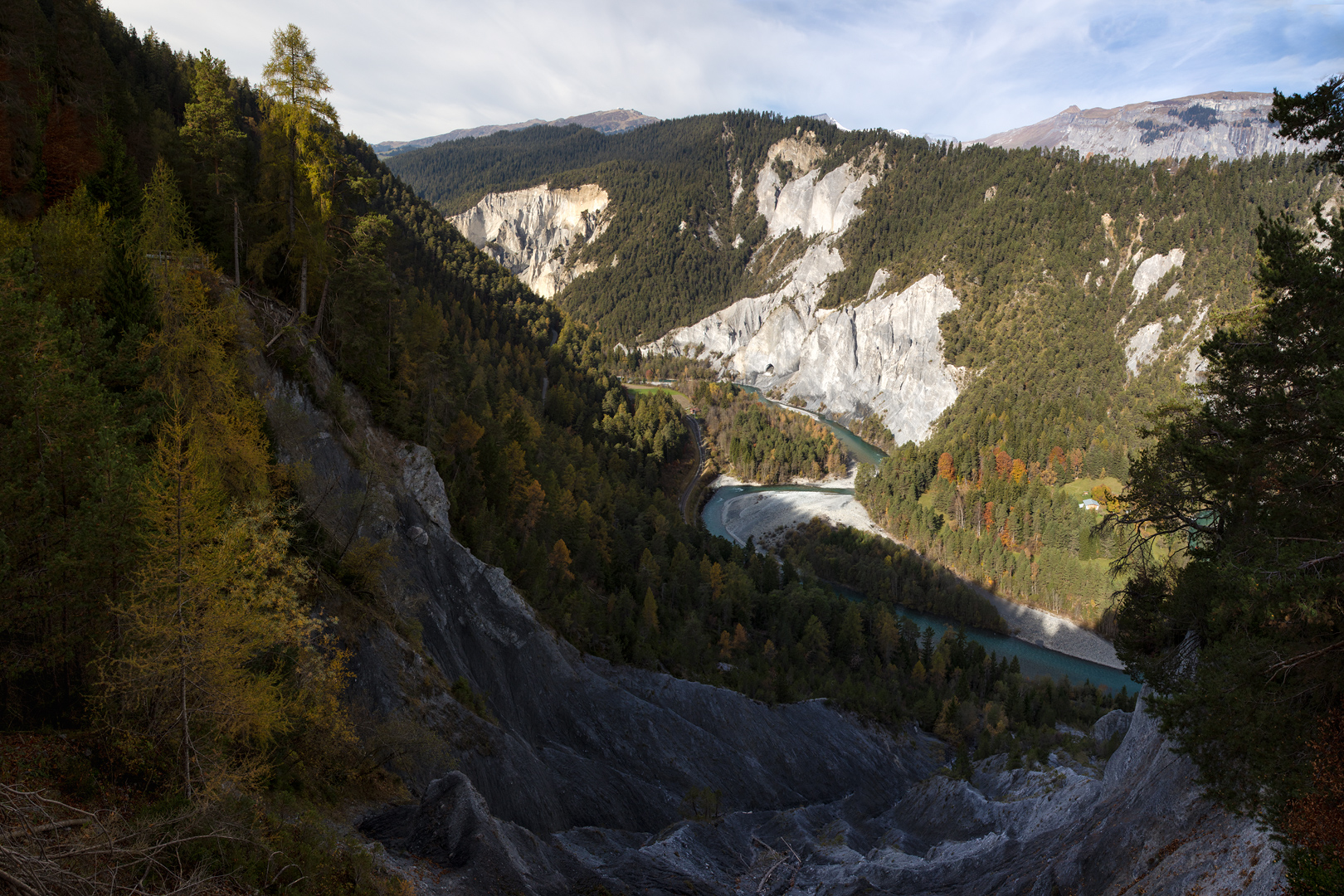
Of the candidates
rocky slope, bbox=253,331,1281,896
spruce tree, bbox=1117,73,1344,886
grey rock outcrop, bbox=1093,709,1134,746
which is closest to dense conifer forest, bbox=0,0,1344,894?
spruce tree, bbox=1117,73,1344,886

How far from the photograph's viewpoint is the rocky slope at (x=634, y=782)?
51.3 ft

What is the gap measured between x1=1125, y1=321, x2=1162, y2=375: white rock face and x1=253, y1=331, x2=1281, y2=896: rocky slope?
518 feet

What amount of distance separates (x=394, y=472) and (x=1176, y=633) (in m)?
31.7

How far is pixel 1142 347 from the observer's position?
160375 millimetres

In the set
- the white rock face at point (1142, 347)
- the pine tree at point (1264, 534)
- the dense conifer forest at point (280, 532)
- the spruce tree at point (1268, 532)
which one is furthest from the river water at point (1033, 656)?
the white rock face at point (1142, 347)

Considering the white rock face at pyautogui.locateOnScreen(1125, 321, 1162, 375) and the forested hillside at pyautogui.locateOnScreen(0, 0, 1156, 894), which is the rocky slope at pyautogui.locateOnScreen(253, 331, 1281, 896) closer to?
the forested hillside at pyautogui.locateOnScreen(0, 0, 1156, 894)

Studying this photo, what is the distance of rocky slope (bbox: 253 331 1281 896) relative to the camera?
1562cm

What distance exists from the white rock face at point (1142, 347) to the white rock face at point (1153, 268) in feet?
51.7

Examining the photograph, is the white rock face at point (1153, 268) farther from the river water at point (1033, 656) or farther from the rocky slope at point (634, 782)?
the rocky slope at point (634, 782)

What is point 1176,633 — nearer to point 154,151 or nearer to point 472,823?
point 472,823

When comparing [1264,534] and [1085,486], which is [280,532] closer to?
[1264,534]

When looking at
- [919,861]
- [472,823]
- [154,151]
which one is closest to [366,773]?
[472,823]

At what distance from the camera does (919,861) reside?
25.8 meters

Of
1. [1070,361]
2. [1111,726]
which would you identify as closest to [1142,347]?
[1070,361]
